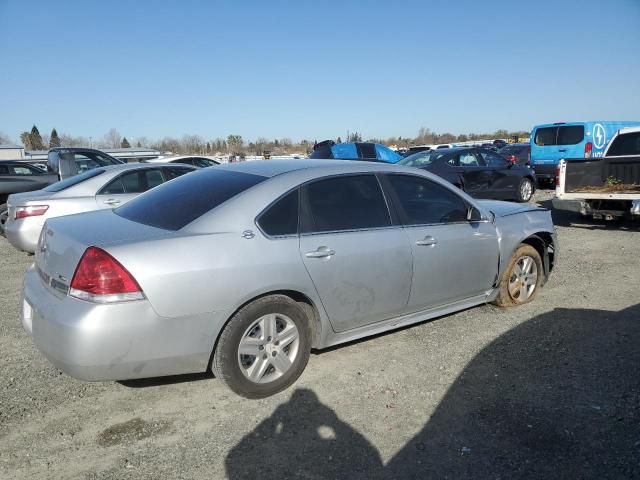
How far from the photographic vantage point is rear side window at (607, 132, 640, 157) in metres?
9.79

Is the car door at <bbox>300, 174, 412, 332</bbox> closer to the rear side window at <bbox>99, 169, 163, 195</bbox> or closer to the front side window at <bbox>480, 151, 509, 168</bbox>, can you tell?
the rear side window at <bbox>99, 169, 163, 195</bbox>

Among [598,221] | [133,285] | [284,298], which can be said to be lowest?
[598,221]

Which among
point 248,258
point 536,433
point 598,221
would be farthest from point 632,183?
point 248,258

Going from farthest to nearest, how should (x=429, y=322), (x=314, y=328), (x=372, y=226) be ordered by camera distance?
1. (x=429, y=322)
2. (x=372, y=226)
3. (x=314, y=328)

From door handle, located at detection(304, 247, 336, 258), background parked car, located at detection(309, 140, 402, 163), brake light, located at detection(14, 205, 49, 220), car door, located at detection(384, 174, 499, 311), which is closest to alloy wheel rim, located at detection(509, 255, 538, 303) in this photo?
car door, located at detection(384, 174, 499, 311)

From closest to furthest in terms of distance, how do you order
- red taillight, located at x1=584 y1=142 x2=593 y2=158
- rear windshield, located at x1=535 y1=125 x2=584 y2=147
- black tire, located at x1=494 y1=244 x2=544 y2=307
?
black tire, located at x1=494 y1=244 x2=544 y2=307 < red taillight, located at x1=584 y1=142 x2=593 y2=158 < rear windshield, located at x1=535 y1=125 x2=584 y2=147

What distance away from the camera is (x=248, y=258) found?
305 centimetres

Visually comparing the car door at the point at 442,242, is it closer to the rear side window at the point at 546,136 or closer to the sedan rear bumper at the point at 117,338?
the sedan rear bumper at the point at 117,338

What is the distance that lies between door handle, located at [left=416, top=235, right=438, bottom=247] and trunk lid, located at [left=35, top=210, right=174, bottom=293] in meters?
1.93

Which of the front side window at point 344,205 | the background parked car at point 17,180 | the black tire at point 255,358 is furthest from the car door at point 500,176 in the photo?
the background parked car at point 17,180

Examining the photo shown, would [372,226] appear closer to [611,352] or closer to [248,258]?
[248,258]

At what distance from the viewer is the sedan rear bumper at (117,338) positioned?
8.80 feet

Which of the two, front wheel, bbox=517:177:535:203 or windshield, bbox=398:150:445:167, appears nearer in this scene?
windshield, bbox=398:150:445:167

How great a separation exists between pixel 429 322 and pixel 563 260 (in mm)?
3398
